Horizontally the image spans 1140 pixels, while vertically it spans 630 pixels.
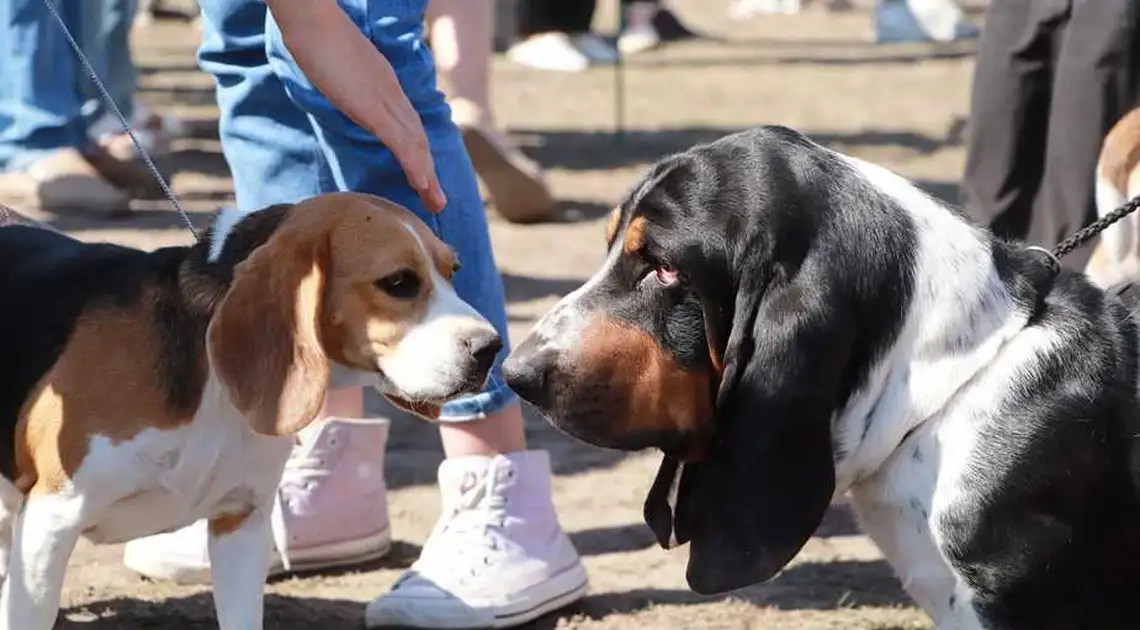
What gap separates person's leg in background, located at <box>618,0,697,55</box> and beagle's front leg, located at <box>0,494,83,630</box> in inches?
492

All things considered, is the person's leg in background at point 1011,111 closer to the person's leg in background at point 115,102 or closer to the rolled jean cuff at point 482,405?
the rolled jean cuff at point 482,405

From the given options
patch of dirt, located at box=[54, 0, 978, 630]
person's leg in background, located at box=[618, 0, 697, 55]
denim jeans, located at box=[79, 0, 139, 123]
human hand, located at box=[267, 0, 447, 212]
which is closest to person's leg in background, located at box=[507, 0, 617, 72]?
patch of dirt, located at box=[54, 0, 978, 630]

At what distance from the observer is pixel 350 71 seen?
10.5ft

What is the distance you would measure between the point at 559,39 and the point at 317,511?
34.1ft

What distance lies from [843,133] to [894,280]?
7903 millimetres

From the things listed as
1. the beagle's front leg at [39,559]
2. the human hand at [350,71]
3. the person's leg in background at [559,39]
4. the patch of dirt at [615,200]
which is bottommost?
the person's leg in background at [559,39]

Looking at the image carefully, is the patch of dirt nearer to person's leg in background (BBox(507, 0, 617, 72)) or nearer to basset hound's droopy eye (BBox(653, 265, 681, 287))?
person's leg in background (BBox(507, 0, 617, 72))

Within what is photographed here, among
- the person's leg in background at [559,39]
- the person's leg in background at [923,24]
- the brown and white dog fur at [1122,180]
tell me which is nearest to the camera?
the brown and white dog fur at [1122,180]

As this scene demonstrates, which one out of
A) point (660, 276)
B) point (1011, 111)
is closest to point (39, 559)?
point (660, 276)

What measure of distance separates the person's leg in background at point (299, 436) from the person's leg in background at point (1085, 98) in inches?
91.3

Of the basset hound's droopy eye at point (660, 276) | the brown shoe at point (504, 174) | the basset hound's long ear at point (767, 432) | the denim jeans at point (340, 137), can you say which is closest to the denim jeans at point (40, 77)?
the brown shoe at point (504, 174)

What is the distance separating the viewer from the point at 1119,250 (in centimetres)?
447

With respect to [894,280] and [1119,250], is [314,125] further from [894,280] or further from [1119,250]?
[1119,250]

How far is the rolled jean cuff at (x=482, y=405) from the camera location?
11.9ft
